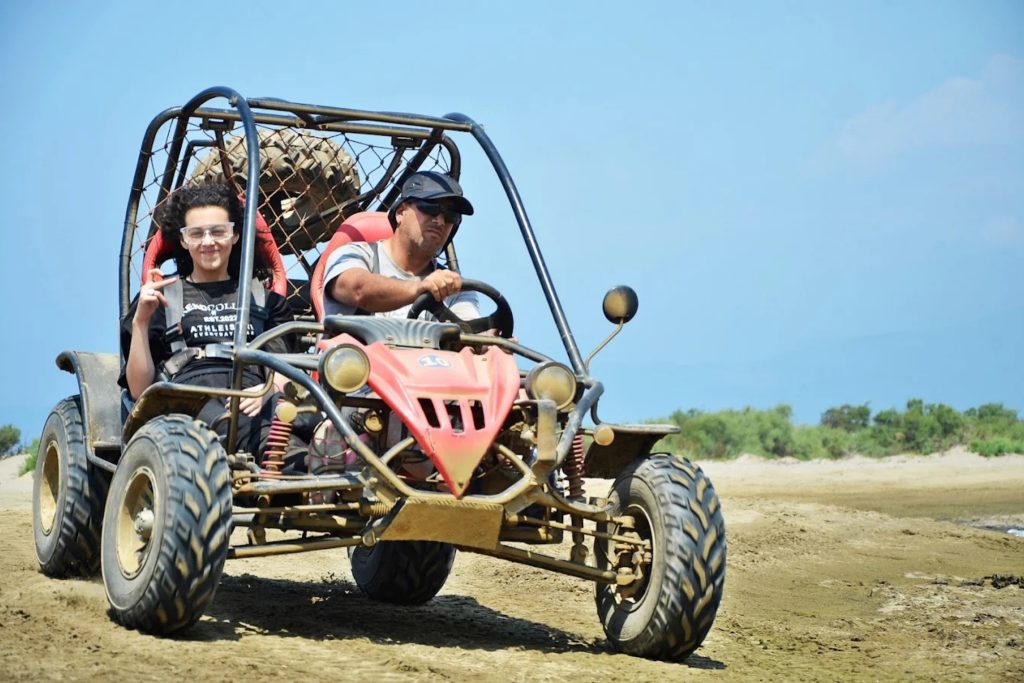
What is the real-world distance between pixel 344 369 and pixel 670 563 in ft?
5.24

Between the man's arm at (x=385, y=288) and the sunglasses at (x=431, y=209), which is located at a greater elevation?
the sunglasses at (x=431, y=209)

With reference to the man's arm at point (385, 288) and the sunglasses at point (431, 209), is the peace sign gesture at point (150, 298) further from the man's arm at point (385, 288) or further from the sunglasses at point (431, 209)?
the sunglasses at point (431, 209)

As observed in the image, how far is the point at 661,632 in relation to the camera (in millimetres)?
6508

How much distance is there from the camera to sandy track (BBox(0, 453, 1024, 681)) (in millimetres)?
5879

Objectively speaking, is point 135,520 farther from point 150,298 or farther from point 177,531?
point 150,298

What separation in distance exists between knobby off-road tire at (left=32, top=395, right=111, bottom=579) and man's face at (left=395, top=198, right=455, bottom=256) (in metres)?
2.07

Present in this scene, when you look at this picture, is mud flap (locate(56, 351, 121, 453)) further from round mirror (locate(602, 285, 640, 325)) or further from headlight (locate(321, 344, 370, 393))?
round mirror (locate(602, 285, 640, 325))

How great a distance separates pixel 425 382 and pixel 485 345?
2.78ft

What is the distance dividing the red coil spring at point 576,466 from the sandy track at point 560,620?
28.8 inches

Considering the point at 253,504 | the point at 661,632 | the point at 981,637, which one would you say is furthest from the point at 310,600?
the point at 981,637

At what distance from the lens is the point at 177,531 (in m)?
5.91

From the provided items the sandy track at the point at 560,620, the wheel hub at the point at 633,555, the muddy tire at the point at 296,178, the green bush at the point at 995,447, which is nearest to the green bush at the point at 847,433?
the green bush at the point at 995,447

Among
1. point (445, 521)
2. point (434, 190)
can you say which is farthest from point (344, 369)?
point (434, 190)

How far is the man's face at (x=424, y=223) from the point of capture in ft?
25.0
